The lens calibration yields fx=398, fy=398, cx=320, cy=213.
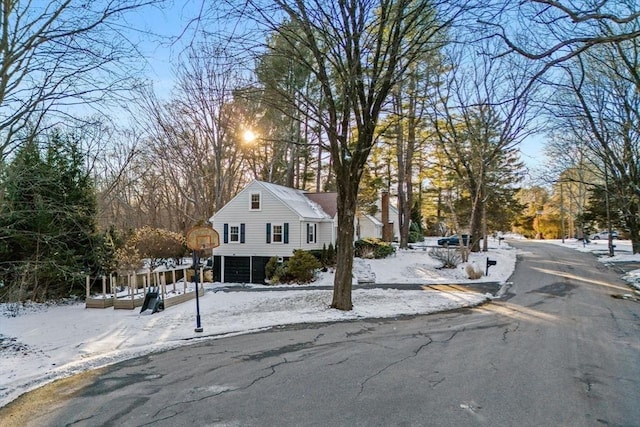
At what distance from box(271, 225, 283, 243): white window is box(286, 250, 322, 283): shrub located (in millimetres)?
2340

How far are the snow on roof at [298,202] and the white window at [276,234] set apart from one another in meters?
1.44

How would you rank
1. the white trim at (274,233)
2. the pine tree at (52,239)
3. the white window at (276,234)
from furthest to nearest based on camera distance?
the white window at (276,234), the white trim at (274,233), the pine tree at (52,239)

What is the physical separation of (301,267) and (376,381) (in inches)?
568

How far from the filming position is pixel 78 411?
4668 mm

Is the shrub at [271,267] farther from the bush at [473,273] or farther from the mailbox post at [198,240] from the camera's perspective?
the mailbox post at [198,240]

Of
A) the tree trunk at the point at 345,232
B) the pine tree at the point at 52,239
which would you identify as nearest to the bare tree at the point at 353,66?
the tree trunk at the point at 345,232

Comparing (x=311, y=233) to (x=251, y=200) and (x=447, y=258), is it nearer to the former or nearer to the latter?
(x=251, y=200)

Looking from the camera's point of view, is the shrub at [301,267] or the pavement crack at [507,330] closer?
the pavement crack at [507,330]

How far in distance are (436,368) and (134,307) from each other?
9.72 meters

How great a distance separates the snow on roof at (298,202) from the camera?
22361mm

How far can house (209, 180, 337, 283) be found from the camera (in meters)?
22.1

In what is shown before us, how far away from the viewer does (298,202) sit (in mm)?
23734

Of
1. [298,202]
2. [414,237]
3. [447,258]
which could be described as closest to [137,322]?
[298,202]

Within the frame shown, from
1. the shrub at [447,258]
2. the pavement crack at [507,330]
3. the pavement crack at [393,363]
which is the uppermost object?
the shrub at [447,258]
